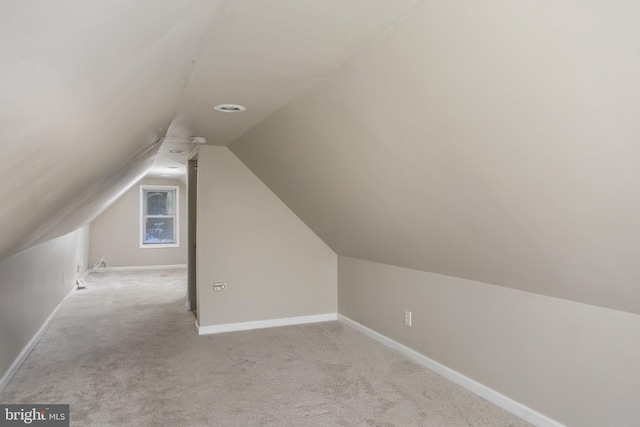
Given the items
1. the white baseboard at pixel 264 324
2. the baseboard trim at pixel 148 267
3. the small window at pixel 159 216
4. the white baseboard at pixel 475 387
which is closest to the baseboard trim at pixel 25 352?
the white baseboard at pixel 264 324

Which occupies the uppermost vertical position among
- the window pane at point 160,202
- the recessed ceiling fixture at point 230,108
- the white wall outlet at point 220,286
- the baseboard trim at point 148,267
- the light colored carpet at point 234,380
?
the recessed ceiling fixture at point 230,108

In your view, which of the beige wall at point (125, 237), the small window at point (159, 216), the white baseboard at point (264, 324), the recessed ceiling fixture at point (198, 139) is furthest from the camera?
the small window at point (159, 216)

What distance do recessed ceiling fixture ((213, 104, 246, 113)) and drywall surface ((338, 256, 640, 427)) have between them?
187 centimetres

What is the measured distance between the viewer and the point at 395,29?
167 centimetres

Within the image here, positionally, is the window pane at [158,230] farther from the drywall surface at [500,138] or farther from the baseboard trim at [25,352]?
the drywall surface at [500,138]

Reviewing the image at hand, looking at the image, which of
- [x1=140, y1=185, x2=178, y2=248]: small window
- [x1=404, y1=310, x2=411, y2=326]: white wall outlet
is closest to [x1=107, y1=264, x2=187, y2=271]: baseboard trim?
[x1=140, y1=185, x2=178, y2=248]: small window

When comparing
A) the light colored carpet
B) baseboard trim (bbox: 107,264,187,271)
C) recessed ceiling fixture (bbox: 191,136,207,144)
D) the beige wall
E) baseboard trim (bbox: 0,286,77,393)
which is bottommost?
the light colored carpet

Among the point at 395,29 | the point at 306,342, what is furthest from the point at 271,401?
the point at 395,29

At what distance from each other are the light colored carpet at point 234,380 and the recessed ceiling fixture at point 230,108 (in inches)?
75.8

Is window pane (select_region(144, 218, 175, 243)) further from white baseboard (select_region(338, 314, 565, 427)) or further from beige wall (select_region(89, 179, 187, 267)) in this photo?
white baseboard (select_region(338, 314, 565, 427))

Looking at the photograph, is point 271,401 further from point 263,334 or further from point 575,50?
point 575,50

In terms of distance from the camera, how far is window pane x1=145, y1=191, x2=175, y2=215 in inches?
374

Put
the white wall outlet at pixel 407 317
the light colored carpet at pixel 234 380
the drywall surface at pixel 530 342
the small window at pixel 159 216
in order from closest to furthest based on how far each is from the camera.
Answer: the drywall surface at pixel 530 342
the light colored carpet at pixel 234 380
the white wall outlet at pixel 407 317
the small window at pixel 159 216

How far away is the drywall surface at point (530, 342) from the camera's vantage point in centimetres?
207
